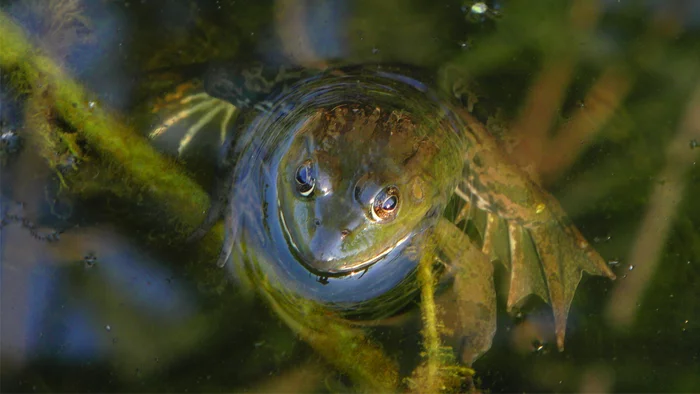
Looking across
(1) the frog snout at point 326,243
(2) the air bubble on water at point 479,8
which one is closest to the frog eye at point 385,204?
(1) the frog snout at point 326,243

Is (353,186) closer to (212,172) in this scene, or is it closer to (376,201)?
(376,201)

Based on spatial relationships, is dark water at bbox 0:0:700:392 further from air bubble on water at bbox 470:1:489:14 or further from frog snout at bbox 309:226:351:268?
frog snout at bbox 309:226:351:268

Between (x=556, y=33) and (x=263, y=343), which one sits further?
(x=556, y=33)

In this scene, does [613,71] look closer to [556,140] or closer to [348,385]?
[556,140]

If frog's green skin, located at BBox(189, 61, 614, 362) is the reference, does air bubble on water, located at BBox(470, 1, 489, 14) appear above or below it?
above

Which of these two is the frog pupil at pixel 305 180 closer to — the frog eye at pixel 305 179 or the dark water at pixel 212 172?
the frog eye at pixel 305 179

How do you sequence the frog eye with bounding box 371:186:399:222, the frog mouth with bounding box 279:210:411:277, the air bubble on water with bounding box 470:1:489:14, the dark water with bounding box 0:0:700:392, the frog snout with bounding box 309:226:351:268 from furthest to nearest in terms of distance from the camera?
the air bubble on water with bounding box 470:1:489:14
the dark water with bounding box 0:0:700:392
the frog mouth with bounding box 279:210:411:277
the frog eye with bounding box 371:186:399:222
the frog snout with bounding box 309:226:351:268

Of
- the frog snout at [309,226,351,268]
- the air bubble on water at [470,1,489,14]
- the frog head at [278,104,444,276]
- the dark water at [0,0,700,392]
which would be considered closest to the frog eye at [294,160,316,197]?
the frog head at [278,104,444,276]

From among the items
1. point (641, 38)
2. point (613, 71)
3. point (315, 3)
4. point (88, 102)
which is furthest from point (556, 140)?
point (88, 102)
